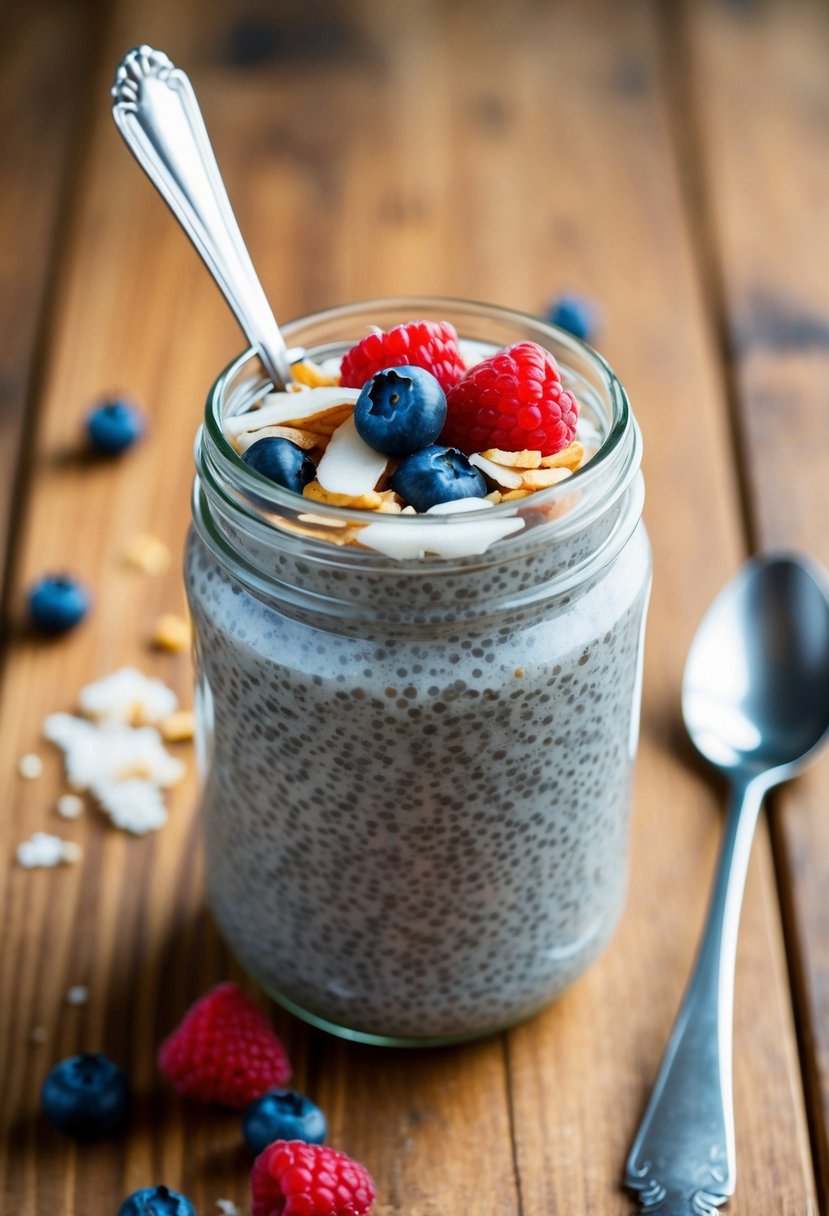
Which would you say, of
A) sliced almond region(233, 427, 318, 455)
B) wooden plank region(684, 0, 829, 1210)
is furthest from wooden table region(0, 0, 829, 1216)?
sliced almond region(233, 427, 318, 455)

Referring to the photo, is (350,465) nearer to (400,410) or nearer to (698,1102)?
(400,410)

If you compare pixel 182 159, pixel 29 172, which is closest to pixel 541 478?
pixel 182 159

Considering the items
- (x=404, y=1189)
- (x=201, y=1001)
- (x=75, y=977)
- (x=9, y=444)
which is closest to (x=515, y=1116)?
(x=404, y=1189)

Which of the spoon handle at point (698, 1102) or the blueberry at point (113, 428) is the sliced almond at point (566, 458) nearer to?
the spoon handle at point (698, 1102)

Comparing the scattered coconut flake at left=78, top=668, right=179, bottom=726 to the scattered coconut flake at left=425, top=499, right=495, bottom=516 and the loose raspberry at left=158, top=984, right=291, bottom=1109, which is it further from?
the scattered coconut flake at left=425, top=499, right=495, bottom=516

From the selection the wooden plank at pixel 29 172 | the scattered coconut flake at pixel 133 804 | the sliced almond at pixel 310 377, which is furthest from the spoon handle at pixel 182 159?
the wooden plank at pixel 29 172

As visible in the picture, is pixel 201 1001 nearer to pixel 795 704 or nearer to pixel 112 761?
pixel 112 761
